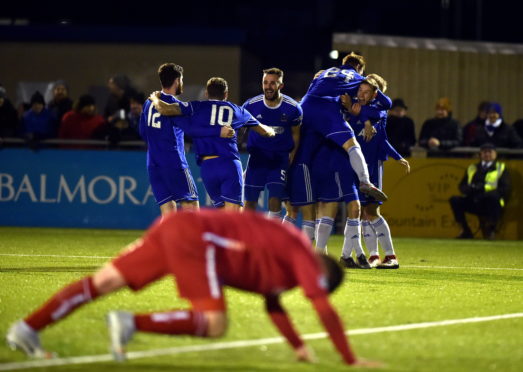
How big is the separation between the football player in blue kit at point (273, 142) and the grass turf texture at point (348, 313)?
145 centimetres

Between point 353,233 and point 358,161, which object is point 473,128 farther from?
point 358,161

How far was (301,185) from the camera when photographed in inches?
A: 550

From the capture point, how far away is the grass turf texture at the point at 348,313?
24.6 feet

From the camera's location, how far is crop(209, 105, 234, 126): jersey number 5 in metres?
13.2

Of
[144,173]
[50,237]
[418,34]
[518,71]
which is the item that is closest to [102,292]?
[50,237]

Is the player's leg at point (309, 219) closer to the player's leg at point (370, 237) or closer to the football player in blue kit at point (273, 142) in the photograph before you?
the football player in blue kit at point (273, 142)

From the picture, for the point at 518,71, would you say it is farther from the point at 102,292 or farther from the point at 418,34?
the point at 418,34

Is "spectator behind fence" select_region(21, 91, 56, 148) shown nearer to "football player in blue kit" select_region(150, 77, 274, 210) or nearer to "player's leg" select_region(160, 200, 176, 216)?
"player's leg" select_region(160, 200, 176, 216)

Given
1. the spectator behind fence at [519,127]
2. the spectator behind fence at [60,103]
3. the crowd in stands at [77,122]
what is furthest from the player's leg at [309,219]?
the spectator behind fence at [519,127]

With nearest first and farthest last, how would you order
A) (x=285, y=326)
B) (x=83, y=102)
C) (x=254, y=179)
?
(x=285, y=326)
(x=254, y=179)
(x=83, y=102)

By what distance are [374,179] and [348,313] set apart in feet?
15.1

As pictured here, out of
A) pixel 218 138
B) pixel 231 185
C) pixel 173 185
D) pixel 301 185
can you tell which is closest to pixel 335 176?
pixel 301 185

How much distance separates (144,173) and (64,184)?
4.21ft

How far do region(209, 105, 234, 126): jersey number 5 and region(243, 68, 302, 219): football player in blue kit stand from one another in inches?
33.6
